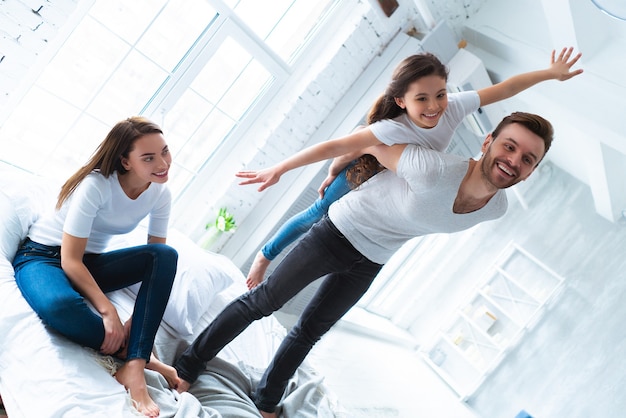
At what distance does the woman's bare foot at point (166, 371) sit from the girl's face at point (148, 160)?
1.98 ft

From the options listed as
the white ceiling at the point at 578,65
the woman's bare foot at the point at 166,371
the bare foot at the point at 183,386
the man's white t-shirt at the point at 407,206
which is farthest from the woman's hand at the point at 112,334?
the white ceiling at the point at 578,65

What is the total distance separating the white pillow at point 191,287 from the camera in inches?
79.3

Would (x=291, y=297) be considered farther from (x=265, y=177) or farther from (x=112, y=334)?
(x=112, y=334)

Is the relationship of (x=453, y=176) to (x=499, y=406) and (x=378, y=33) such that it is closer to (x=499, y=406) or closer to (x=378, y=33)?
(x=378, y=33)

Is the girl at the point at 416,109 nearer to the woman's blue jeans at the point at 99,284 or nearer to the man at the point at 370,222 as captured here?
the man at the point at 370,222

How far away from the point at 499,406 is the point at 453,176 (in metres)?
3.82

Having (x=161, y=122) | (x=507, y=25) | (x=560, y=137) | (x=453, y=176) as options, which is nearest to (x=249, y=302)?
(x=453, y=176)

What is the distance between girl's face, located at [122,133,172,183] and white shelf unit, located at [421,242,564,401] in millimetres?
3887

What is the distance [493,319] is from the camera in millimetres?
4957

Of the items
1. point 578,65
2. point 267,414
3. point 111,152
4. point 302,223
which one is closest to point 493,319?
point 578,65

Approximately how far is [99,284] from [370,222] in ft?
3.14

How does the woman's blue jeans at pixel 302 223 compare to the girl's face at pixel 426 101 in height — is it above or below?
below

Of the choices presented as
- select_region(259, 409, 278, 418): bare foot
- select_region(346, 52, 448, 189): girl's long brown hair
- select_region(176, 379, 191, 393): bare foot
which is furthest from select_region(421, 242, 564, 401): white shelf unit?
select_region(176, 379, 191, 393): bare foot

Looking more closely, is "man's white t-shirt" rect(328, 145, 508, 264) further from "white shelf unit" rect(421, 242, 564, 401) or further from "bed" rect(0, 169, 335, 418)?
"white shelf unit" rect(421, 242, 564, 401)
